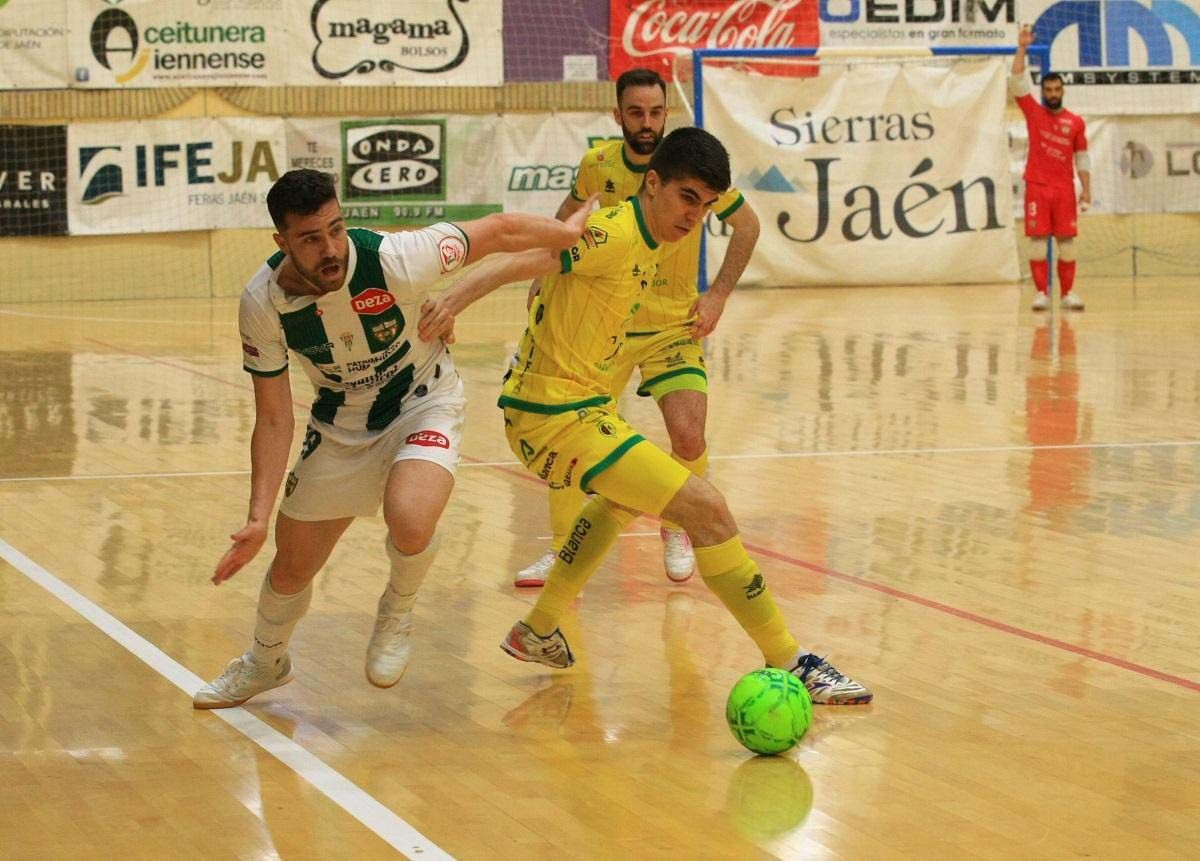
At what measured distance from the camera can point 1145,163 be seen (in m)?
22.9

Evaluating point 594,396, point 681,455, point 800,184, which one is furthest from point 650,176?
point 800,184

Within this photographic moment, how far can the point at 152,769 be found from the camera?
4.74m

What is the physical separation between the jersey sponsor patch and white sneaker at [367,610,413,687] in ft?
3.48

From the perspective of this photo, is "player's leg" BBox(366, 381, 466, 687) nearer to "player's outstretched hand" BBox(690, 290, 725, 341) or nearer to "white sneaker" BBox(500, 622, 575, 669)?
"white sneaker" BBox(500, 622, 575, 669)

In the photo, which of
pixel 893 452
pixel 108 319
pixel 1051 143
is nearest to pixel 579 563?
pixel 893 452

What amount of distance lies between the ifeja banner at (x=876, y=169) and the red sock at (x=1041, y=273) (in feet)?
9.76

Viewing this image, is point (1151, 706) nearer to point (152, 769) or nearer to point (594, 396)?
point (594, 396)

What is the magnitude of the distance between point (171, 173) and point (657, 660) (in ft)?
54.8

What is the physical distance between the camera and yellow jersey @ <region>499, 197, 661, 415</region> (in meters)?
5.41

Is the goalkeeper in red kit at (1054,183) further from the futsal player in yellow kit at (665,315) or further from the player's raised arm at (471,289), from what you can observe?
the player's raised arm at (471,289)

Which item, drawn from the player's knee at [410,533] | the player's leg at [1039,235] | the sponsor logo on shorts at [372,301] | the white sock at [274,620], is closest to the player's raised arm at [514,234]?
the sponsor logo on shorts at [372,301]

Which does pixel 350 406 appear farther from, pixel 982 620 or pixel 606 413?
pixel 982 620

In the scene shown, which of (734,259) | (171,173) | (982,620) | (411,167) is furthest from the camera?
(411,167)

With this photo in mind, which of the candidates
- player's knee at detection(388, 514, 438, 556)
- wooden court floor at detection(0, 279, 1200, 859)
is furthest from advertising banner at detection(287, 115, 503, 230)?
player's knee at detection(388, 514, 438, 556)
